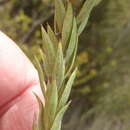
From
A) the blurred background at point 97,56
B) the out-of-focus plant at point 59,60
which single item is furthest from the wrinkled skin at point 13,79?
the blurred background at point 97,56

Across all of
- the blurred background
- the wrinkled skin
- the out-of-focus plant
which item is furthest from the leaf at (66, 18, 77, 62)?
the blurred background

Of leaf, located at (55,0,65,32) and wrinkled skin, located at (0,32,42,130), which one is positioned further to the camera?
wrinkled skin, located at (0,32,42,130)

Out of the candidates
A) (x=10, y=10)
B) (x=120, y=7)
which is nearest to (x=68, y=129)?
(x=120, y=7)

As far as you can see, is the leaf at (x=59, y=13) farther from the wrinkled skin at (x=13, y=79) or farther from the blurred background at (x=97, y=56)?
the blurred background at (x=97, y=56)

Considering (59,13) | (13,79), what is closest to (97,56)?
(13,79)

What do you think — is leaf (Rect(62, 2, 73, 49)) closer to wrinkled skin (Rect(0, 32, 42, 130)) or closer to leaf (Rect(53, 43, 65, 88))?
leaf (Rect(53, 43, 65, 88))

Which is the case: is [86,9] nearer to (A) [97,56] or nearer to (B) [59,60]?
(B) [59,60]
